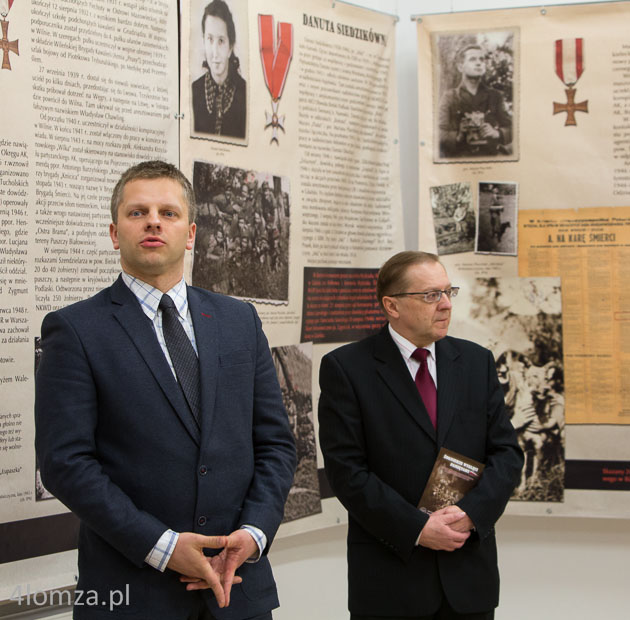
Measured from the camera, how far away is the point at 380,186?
3.57m

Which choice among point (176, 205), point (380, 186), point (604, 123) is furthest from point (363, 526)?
point (604, 123)

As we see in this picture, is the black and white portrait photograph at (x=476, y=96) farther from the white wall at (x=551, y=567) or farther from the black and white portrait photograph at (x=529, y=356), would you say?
the white wall at (x=551, y=567)

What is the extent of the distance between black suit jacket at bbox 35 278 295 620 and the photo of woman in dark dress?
4.36 feet

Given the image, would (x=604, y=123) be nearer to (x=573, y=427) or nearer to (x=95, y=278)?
(x=573, y=427)

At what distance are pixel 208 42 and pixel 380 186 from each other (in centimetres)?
Answer: 108

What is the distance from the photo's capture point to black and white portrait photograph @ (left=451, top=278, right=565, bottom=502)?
11.3 ft

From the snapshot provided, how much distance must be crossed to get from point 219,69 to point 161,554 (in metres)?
2.06

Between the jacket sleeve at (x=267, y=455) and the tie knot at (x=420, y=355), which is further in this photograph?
the tie knot at (x=420, y=355)

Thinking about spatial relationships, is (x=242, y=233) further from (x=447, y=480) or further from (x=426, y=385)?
(x=447, y=480)

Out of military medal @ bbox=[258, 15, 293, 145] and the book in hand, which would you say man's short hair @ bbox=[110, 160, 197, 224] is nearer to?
the book in hand

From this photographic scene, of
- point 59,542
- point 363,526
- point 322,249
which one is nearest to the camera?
point 363,526

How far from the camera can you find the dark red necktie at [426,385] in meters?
2.28

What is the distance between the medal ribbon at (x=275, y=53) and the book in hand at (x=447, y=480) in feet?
5.86

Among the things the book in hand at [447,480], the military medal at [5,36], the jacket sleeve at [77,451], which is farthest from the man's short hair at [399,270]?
the military medal at [5,36]
